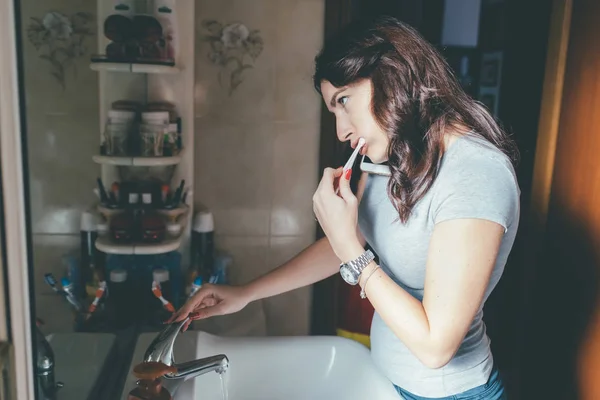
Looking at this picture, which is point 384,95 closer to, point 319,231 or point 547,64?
point 547,64

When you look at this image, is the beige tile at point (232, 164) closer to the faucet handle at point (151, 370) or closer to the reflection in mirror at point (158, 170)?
the reflection in mirror at point (158, 170)

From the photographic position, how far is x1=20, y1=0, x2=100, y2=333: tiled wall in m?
0.78

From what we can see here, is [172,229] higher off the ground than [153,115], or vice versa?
[153,115]

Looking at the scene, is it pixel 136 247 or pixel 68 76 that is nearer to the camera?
pixel 68 76

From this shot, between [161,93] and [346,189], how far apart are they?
2.59 ft

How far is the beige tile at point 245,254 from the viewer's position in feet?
5.47

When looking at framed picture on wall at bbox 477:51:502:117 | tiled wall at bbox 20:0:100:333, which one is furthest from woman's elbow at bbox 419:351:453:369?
framed picture on wall at bbox 477:51:502:117

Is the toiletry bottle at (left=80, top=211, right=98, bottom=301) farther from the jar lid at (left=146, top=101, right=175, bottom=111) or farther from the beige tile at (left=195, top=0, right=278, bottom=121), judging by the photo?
the beige tile at (left=195, top=0, right=278, bottom=121)

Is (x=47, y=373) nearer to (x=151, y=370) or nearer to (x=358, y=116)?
(x=151, y=370)

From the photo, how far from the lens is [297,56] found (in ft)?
5.25

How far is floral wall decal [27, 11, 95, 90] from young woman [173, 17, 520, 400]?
436mm

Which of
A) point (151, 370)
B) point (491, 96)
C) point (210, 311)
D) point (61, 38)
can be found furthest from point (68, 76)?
point (491, 96)

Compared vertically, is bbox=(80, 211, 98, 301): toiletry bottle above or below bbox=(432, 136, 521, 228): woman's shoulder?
below

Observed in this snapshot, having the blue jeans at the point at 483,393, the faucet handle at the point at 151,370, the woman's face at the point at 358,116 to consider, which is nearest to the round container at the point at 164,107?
the woman's face at the point at 358,116
